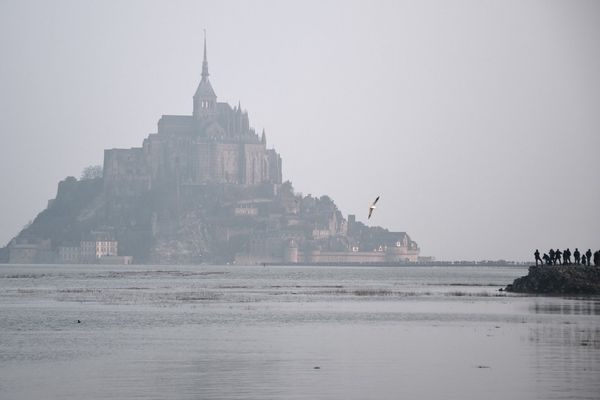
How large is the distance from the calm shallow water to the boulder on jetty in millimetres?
7198

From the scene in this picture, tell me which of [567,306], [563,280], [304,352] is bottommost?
[304,352]

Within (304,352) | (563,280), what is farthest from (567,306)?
(304,352)

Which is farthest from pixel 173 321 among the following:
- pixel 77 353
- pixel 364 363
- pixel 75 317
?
pixel 364 363

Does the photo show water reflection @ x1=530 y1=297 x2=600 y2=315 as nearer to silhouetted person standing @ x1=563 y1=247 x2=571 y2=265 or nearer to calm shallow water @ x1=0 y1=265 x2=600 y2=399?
calm shallow water @ x1=0 y1=265 x2=600 y2=399

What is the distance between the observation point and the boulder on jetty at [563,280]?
7444cm

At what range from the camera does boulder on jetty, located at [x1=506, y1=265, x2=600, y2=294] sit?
74.4 metres

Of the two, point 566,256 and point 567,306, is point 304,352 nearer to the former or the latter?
point 567,306

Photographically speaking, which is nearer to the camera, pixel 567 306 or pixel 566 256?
pixel 567 306

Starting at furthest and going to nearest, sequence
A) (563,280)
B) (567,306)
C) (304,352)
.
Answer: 1. (563,280)
2. (567,306)
3. (304,352)

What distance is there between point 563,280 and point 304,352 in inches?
1571

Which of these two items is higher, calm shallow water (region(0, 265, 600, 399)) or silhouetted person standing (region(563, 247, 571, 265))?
silhouetted person standing (region(563, 247, 571, 265))

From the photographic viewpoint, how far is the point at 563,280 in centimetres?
7606

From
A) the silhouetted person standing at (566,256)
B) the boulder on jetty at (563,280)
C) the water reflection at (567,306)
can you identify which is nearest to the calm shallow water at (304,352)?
the water reflection at (567,306)

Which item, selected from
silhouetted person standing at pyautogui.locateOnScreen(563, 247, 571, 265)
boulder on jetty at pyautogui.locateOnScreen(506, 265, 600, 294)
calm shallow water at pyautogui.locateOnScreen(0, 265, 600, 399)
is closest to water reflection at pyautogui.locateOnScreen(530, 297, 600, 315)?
calm shallow water at pyautogui.locateOnScreen(0, 265, 600, 399)
